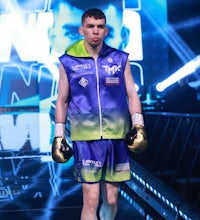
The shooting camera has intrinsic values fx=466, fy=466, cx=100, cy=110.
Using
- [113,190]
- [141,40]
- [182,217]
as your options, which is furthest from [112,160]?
[141,40]

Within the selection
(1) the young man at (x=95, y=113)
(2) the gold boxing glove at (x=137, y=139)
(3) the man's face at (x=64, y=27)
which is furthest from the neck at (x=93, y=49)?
(3) the man's face at (x=64, y=27)

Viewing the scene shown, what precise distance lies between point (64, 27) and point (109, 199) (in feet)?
6.23

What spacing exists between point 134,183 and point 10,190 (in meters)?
1.09

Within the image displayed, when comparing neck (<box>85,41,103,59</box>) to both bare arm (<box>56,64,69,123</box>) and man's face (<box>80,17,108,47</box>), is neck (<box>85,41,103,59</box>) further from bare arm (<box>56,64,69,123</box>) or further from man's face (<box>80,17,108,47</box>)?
bare arm (<box>56,64,69,123</box>)

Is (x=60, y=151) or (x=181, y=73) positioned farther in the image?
(x=181, y=73)

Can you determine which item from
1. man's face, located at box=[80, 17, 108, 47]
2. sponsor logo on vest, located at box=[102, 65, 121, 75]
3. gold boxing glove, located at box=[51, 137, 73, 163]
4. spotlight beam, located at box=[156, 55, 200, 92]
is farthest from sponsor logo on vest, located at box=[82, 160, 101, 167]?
spotlight beam, located at box=[156, 55, 200, 92]

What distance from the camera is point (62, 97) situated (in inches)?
102

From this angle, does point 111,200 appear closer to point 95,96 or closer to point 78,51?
point 95,96

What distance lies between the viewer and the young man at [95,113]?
2.54 m

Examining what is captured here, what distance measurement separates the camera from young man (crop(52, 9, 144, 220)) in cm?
254

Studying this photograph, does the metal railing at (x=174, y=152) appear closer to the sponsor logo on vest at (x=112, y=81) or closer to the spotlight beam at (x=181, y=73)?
the spotlight beam at (x=181, y=73)

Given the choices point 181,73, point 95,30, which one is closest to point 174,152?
point 181,73

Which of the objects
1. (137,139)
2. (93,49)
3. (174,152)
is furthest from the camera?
(174,152)

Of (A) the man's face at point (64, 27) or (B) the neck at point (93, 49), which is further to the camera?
(A) the man's face at point (64, 27)
